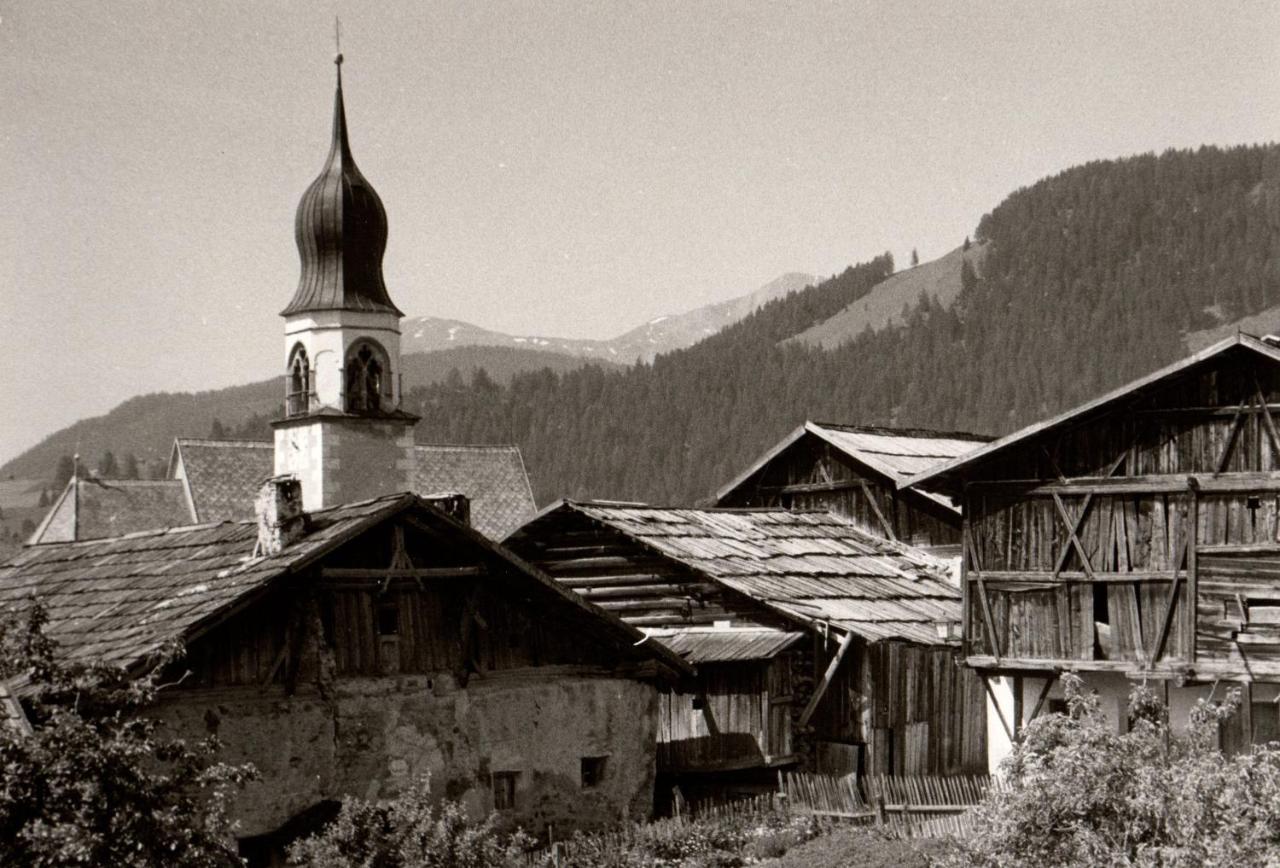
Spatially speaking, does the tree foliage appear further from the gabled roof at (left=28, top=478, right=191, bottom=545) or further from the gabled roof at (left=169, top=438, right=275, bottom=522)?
the gabled roof at (left=169, top=438, right=275, bottom=522)

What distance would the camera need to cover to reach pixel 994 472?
2727cm

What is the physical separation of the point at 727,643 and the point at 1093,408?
6.55 meters

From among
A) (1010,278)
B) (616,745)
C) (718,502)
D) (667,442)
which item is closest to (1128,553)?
(616,745)

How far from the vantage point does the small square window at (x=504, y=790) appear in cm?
2098

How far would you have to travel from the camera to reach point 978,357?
6501 inches

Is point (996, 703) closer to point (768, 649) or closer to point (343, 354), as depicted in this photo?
point (768, 649)

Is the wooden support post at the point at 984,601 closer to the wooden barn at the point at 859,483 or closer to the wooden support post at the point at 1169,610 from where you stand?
the wooden support post at the point at 1169,610

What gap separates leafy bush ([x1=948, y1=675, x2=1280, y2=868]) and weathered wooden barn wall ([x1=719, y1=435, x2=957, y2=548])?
17768 millimetres

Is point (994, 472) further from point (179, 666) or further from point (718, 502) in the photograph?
point (179, 666)

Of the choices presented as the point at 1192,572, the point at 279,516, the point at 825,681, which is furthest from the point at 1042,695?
the point at 279,516

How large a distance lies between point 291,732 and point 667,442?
136903 millimetres

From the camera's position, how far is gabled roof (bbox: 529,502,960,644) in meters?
26.7

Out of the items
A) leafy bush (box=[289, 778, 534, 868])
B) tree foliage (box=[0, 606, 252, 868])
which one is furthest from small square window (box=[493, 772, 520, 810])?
tree foliage (box=[0, 606, 252, 868])

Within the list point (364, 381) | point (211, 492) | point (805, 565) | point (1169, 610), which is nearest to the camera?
point (1169, 610)
